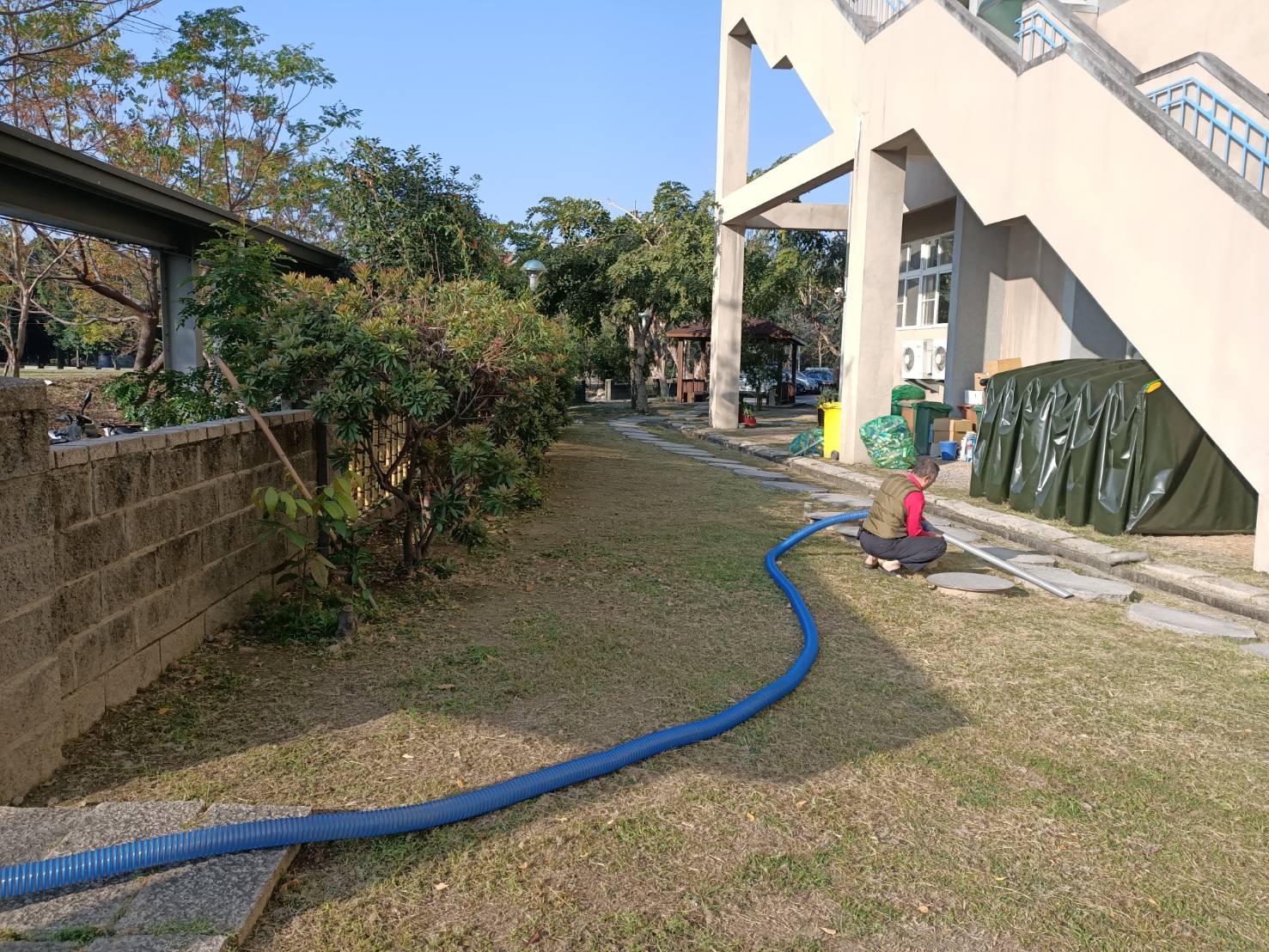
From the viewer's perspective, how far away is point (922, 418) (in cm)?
1473

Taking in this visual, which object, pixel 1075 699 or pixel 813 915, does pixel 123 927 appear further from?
pixel 1075 699

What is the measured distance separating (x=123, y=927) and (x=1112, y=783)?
11.0 feet

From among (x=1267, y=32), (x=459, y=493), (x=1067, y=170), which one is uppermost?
(x=1267, y=32)

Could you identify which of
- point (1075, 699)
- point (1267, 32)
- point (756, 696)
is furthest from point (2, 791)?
point (1267, 32)

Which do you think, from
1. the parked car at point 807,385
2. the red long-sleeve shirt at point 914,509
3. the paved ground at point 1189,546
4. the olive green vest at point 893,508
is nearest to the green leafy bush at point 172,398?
the olive green vest at point 893,508

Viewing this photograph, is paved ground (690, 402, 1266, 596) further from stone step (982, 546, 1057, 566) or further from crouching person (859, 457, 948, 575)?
crouching person (859, 457, 948, 575)

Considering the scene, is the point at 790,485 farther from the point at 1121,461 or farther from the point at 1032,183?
the point at 1032,183

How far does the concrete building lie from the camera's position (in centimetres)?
775

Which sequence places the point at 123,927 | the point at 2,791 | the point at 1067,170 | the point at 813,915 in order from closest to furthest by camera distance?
the point at 123,927
the point at 813,915
the point at 2,791
the point at 1067,170

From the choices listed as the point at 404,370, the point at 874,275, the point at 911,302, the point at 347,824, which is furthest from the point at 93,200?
the point at 911,302

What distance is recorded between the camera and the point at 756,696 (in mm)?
4297

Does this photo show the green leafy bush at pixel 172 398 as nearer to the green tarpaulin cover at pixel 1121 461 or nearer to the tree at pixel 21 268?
the green tarpaulin cover at pixel 1121 461


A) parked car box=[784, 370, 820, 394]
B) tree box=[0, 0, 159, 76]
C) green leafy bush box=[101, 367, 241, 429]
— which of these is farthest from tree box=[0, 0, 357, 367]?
parked car box=[784, 370, 820, 394]

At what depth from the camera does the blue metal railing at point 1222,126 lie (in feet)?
26.8
